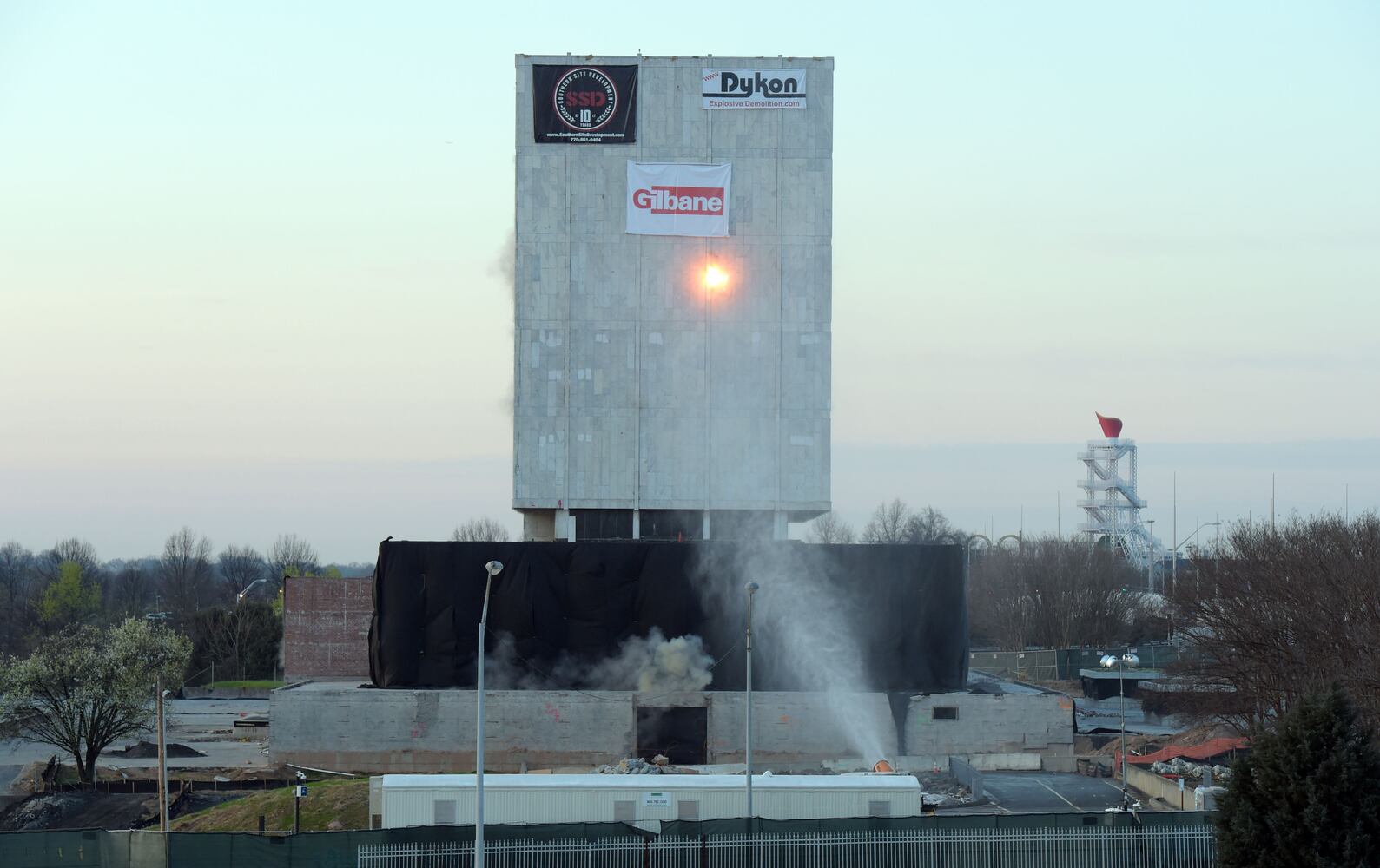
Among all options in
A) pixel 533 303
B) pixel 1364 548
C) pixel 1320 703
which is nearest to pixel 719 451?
pixel 533 303

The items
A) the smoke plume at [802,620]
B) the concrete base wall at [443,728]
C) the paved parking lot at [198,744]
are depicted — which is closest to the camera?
the concrete base wall at [443,728]

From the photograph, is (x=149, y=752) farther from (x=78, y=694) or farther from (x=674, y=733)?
(x=674, y=733)

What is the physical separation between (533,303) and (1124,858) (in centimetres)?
4603

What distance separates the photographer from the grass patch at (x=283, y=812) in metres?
46.0

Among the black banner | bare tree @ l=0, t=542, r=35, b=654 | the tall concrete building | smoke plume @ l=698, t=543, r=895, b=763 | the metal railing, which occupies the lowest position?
bare tree @ l=0, t=542, r=35, b=654

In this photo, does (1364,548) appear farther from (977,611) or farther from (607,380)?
(977,611)

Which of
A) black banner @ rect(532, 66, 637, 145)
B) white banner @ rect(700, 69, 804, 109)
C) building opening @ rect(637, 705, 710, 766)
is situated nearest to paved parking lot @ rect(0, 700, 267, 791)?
building opening @ rect(637, 705, 710, 766)

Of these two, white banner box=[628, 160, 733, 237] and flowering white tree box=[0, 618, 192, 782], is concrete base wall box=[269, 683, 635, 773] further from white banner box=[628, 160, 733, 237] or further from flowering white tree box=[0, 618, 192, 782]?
white banner box=[628, 160, 733, 237]

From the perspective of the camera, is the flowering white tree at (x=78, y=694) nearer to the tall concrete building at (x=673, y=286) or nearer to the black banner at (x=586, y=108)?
the tall concrete building at (x=673, y=286)

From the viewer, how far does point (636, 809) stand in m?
37.5

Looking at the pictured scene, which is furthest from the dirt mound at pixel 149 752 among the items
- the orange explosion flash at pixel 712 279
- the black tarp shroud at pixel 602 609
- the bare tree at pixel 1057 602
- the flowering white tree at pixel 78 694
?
the bare tree at pixel 1057 602

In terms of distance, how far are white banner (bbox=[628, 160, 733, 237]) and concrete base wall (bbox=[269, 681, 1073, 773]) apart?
2489 centimetres

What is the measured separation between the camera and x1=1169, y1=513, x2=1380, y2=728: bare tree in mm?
58188

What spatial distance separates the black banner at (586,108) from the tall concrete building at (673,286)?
0.09 m
